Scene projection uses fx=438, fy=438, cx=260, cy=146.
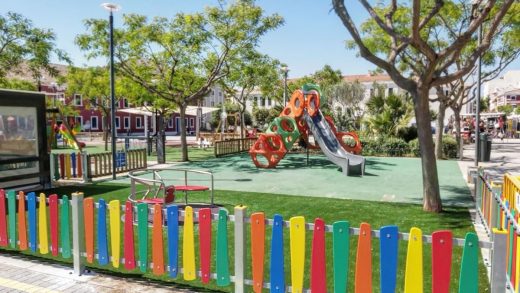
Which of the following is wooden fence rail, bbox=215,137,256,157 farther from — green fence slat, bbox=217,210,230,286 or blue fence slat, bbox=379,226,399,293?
blue fence slat, bbox=379,226,399,293

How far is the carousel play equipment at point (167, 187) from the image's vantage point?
8.31 m

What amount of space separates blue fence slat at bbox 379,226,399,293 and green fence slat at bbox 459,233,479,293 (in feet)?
1.92

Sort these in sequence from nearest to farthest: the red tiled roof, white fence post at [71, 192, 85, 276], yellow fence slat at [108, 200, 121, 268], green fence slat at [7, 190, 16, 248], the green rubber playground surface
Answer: yellow fence slat at [108, 200, 121, 268], white fence post at [71, 192, 85, 276], green fence slat at [7, 190, 16, 248], the green rubber playground surface, the red tiled roof

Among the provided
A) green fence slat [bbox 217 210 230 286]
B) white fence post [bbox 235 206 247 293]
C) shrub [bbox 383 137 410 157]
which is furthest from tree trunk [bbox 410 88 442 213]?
shrub [bbox 383 137 410 157]

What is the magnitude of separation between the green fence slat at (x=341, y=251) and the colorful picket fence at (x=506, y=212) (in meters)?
1.33

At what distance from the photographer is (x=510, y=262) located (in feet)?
14.5

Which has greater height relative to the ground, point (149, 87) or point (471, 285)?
point (149, 87)

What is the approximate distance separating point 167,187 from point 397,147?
17787mm

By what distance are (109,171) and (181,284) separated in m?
11.0

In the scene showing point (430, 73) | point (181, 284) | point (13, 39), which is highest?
point (13, 39)

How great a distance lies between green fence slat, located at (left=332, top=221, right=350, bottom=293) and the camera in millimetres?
4332

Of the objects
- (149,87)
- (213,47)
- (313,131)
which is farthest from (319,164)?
(149,87)

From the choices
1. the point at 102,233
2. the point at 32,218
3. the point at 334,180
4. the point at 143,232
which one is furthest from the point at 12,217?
the point at 334,180

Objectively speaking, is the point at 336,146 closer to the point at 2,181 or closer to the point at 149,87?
the point at 149,87
